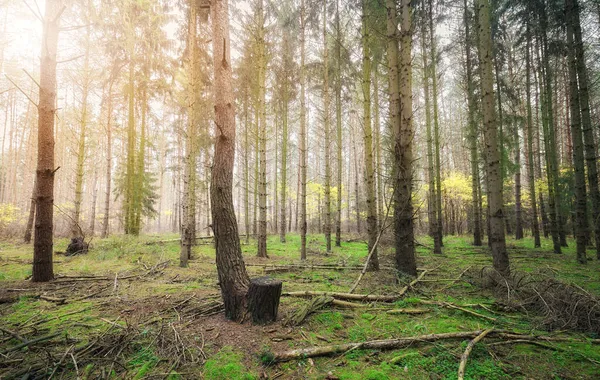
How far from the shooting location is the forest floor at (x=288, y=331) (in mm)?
2449

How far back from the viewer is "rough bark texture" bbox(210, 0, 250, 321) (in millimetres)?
3605

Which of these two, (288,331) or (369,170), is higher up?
(369,170)

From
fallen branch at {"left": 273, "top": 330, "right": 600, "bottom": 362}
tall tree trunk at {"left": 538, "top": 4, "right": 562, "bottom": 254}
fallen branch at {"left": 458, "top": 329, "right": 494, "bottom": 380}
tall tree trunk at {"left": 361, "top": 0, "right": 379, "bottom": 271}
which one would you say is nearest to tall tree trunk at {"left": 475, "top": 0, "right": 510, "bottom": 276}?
tall tree trunk at {"left": 361, "top": 0, "right": 379, "bottom": 271}

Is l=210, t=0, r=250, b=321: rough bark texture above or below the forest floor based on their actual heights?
above

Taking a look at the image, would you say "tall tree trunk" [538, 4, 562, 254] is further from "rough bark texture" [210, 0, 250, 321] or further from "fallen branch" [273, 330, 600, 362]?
"rough bark texture" [210, 0, 250, 321]

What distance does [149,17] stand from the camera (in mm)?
11242

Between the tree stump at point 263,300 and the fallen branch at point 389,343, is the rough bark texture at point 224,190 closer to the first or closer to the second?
the tree stump at point 263,300

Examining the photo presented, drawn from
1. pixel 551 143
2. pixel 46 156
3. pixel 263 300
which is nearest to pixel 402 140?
pixel 263 300

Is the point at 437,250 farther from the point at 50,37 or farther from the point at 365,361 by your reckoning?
the point at 50,37

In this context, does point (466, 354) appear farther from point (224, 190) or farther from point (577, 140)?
point (577, 140)

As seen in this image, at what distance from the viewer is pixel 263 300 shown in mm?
3430

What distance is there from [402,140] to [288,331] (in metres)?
4.66

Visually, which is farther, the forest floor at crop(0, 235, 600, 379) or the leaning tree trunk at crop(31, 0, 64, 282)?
the leaning tree trunk at crop(31, 0, 64, 282)

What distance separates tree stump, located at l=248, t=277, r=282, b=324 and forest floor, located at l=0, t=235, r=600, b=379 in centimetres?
14
